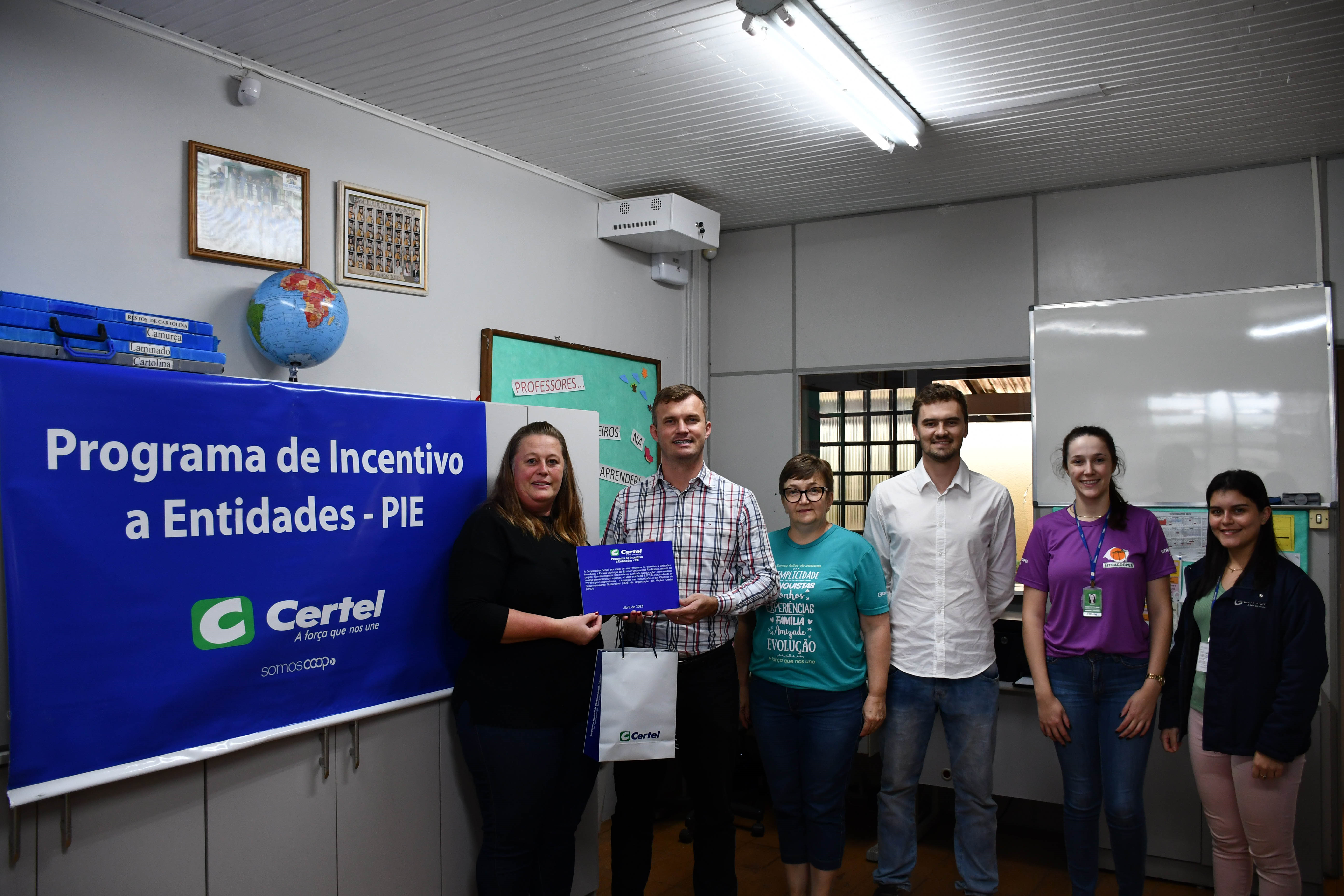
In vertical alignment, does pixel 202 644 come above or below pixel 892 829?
above

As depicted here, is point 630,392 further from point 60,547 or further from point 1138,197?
point 60,547

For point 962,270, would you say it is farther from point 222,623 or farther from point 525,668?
point 222,623

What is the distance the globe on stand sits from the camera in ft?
9.13

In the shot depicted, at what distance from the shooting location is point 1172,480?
3994mm

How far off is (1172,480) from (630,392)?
2651 mm

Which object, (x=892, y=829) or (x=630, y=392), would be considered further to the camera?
(x=630, y=392)

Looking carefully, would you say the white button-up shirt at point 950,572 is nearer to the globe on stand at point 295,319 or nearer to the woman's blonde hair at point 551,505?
the woman's blonde hair at point 551,505

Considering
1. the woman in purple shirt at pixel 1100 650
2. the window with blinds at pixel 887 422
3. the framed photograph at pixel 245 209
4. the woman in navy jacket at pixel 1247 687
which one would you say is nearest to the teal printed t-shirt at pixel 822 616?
the woman in purple shirt at pixel 1100 650

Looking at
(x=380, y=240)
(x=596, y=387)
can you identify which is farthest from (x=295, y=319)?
(x=596, y=387)

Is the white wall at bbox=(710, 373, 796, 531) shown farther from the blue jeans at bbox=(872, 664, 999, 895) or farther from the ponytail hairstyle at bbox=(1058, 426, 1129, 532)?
the ponytail hairstyle at bbox=(1058, 426, 1129, 532)

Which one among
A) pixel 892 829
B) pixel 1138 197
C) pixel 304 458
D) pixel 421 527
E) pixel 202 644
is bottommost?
pixel 892 829

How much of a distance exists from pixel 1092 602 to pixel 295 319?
2649 mm

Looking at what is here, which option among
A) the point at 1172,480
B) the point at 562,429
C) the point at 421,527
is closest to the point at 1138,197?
the point at 1172,480

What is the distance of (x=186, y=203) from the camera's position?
9.03 feet
